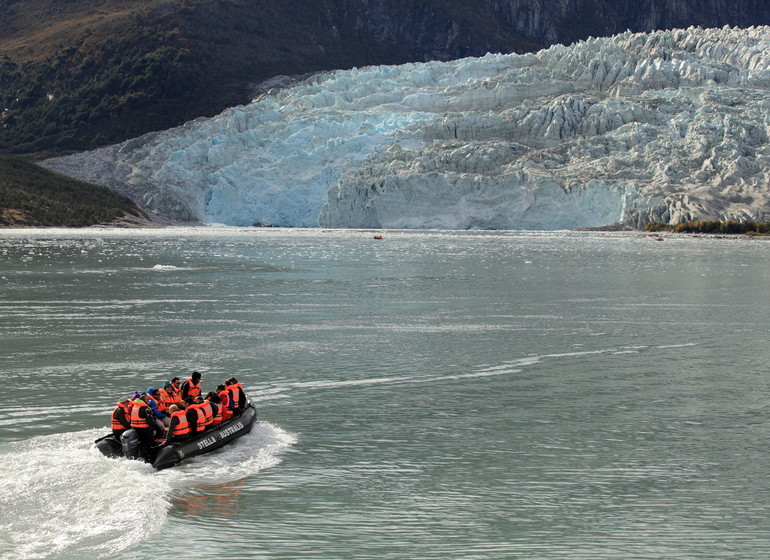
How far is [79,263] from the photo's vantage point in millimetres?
49375

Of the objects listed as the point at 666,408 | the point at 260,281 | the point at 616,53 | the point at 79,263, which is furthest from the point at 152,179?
the point at 666,408

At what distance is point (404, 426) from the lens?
15.7 m

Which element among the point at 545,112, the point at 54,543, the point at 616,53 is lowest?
the point at 54,543

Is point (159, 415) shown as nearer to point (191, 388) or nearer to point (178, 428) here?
point (178, 428)

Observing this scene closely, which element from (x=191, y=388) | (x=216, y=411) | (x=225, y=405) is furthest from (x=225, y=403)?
(x=191, y=388)

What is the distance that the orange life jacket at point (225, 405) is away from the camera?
49.0ft

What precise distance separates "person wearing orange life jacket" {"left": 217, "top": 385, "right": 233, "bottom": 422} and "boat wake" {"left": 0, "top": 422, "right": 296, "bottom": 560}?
1.44 feet

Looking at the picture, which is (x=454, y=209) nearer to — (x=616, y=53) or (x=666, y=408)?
(x=616, y=53)

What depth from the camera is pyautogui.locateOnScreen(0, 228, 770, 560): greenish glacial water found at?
11.1 meters

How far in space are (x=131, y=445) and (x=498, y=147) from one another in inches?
3524

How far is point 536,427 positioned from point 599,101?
96624 mm

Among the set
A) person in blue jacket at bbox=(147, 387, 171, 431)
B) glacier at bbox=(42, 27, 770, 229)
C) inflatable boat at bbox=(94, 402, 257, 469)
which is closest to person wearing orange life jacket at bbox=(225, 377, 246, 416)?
inflatable boat at bbox=(94, 402, 257, 469)

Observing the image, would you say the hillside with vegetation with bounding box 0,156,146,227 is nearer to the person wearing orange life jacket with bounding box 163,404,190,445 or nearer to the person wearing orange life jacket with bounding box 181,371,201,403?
the person wearing orange life jacket with bounding box 181,371,201,403

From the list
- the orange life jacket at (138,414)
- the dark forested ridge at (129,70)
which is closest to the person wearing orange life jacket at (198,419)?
the orange life jacket at (138,414)
